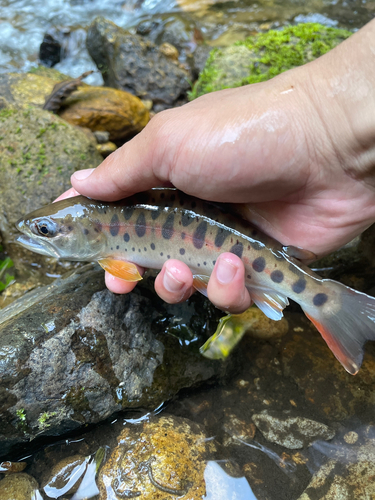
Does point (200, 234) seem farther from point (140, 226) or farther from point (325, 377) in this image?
point (325, 377)

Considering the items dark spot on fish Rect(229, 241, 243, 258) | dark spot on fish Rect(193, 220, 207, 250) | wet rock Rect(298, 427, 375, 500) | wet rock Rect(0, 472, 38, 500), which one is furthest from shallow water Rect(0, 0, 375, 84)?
wet rock Rect(298, 427, 375, 500)

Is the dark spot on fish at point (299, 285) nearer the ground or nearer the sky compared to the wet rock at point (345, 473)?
nearer the sky

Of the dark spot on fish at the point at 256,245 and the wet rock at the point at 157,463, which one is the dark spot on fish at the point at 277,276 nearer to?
the dark spot on fish at the point at 256,245

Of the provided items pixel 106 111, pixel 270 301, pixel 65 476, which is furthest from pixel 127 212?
pixel 106 111

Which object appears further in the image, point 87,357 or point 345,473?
point 87,357

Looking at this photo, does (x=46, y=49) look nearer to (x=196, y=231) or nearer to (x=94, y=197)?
(x=94, y=197)

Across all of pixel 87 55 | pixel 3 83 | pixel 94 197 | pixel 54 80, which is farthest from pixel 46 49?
pixel 94 197

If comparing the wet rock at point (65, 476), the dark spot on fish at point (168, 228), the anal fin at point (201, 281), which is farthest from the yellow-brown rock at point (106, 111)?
the wet rock at point (65, 476)
